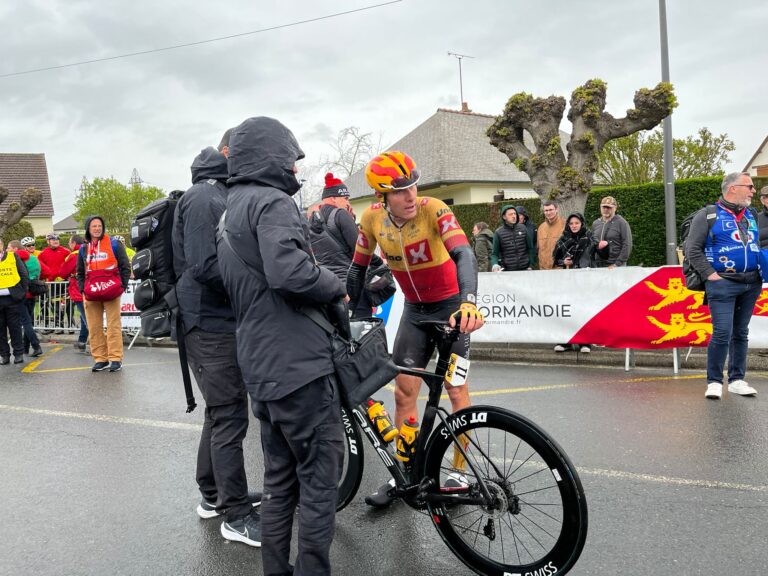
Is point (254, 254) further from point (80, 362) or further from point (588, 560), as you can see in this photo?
point (80, 362)

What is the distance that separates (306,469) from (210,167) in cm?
179

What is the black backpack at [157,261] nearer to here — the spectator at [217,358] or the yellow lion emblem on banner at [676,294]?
the spectator at [217,358]

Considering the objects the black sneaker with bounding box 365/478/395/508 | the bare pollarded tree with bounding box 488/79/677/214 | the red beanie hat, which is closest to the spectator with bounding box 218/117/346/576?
the black sneaker with bounding box 365/478/395/508

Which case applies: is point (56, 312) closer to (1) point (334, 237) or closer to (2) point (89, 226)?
(2) point (89, 226)

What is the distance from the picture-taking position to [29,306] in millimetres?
12586

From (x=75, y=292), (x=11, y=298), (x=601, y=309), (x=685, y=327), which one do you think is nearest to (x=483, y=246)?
(x=601, y=309)

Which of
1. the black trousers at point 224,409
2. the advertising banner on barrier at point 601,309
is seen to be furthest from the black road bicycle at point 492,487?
the advertising banner on barrier at point 601,309

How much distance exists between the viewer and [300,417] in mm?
2514

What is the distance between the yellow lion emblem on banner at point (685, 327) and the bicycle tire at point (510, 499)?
526 centimetres

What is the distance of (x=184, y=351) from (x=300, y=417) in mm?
1313

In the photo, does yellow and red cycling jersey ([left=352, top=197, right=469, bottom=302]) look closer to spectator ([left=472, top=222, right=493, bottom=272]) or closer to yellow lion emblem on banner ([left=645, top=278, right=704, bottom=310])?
yellow lion emblem on banner ([left=645, top=278, right=704, bottom=310])

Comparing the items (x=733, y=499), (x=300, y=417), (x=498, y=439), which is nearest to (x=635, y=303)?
(x=733, y=499)

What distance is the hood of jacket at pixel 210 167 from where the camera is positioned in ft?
11.5

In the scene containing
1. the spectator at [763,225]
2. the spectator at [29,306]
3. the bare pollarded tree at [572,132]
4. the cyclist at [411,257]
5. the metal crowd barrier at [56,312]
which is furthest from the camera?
the bare pollarded tree at [572,132]
